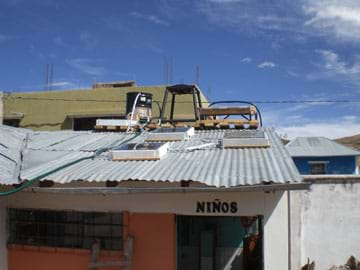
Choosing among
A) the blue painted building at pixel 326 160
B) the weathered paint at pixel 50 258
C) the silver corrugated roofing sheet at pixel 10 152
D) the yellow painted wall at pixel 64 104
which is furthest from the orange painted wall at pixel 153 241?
the blue painted building at pixel 326 160

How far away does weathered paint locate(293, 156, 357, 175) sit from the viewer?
27984 mm

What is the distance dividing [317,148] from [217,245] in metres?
17.9

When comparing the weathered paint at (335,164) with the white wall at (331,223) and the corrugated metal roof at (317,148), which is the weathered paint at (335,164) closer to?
the corrugated metal roof at (317,148)

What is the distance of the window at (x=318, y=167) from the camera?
1111 inches

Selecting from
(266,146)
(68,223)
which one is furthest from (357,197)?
(68,223)

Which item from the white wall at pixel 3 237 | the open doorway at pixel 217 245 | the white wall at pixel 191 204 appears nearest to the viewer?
the white wall at pixel 191 204

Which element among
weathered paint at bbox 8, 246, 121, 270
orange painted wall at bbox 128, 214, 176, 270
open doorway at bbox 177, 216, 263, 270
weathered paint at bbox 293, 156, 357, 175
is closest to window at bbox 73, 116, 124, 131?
open doorway at bbox 177, 216, 263, 270

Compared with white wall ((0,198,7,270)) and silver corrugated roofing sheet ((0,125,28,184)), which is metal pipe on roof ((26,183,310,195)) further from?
white wall ((0,198,7,270))

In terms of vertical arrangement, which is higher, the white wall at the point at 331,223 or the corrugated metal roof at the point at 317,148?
the corrugated metal roof at the point at 317,148

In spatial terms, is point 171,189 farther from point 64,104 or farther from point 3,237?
point 64,104

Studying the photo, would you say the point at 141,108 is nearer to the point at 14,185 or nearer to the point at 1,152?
the point at 1,152

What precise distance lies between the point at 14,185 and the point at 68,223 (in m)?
1.51

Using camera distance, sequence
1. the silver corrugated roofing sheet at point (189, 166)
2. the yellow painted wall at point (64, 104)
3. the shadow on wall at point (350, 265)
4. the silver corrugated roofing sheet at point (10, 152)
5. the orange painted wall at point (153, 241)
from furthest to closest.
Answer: the yellow painted wall at point (64, 104) < the shadow on wall at point (350, 265) < the orange painted wall at point (153, 241) < the silver corrugated roofing sheet at point (10, 152) < the silver corrugated roofing sheet at point (189, 166)

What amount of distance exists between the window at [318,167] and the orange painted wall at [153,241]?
71.6 ft
